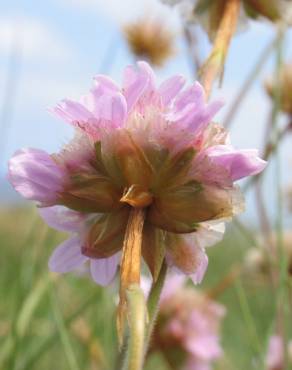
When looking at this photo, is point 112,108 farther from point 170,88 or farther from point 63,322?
point 63,322

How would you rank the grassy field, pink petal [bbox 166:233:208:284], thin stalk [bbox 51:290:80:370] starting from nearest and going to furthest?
1. pink petal [bbox 166:233:208:284]
2. thin stalk [bbox 51:290:80:370]
3. the grassy field

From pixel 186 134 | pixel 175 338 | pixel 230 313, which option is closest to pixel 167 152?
pixel 186 134

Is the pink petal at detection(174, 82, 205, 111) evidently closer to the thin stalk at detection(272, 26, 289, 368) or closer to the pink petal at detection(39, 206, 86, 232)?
the pink petal at detection(39, 206, 86, 232)

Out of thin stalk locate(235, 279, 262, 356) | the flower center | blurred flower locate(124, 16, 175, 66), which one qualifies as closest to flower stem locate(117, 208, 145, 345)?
the flower center

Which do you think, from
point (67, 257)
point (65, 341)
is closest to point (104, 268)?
point (67, 257)

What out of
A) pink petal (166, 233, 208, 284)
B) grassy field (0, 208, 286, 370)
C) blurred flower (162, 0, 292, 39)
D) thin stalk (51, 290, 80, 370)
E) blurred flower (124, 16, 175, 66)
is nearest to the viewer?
pink petal (166, 233, 208, 284)

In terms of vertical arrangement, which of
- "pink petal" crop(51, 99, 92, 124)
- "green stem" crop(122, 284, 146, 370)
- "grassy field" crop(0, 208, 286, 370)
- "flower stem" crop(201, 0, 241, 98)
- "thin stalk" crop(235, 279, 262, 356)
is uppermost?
"flower stem" crop(201, 0, 241, 98)

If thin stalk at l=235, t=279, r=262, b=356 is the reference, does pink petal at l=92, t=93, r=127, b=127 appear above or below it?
above
